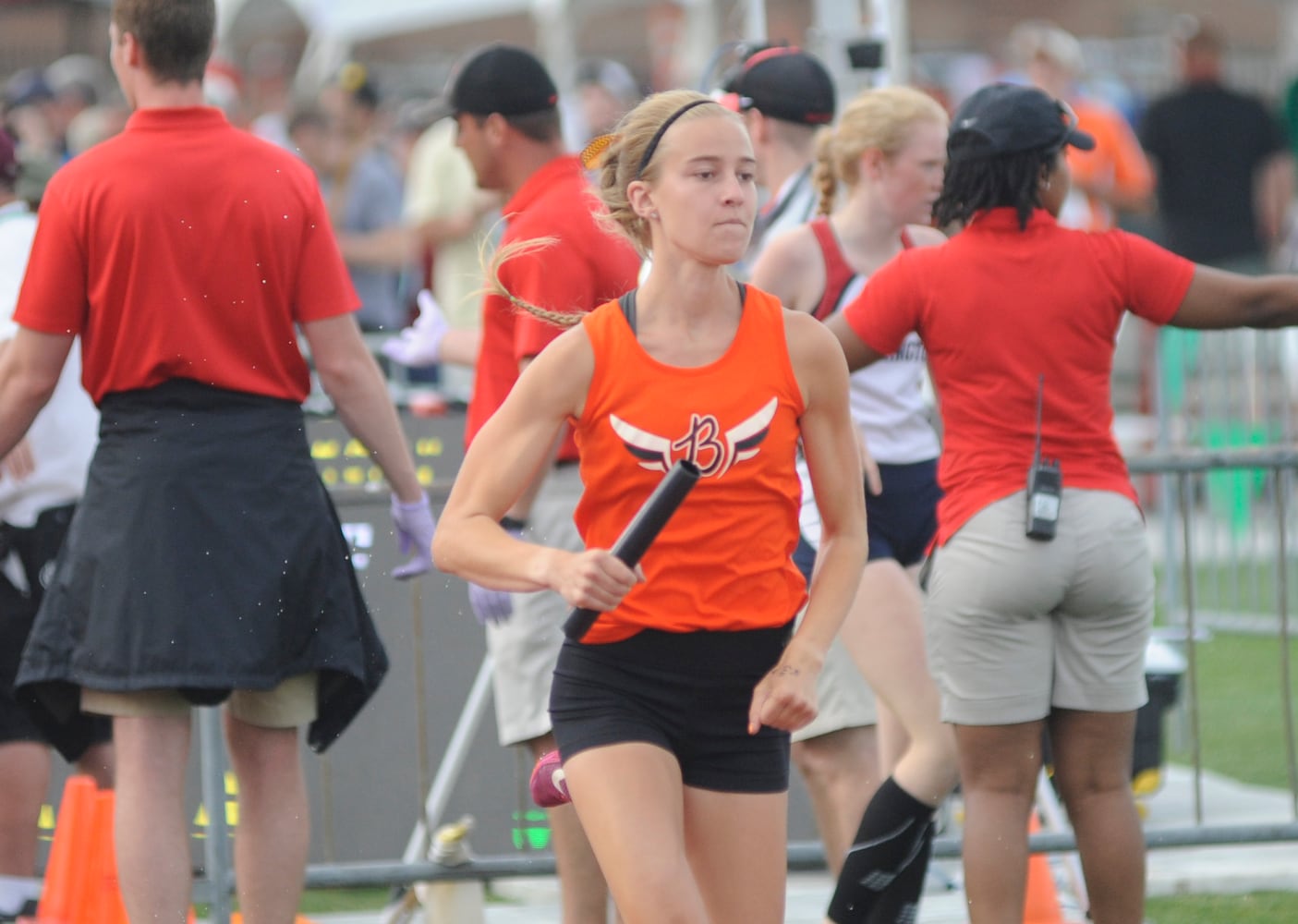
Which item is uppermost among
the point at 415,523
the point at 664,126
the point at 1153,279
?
the point at 664,126

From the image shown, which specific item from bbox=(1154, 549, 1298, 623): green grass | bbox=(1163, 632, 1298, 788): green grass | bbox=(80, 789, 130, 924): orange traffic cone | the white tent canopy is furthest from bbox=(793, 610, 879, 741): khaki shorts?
the white tent canopy

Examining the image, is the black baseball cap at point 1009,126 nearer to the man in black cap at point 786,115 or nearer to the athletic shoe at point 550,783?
Result: the man in black cap at point 786,115

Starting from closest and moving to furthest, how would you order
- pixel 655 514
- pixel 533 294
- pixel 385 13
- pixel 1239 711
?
pixel 655 514 < pixel 533 294 < pixel 1239 711 < pixel 385 13

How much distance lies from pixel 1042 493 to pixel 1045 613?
27 cm

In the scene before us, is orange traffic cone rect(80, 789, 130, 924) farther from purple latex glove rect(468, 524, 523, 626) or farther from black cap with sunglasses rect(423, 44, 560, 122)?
black cap with sunglasses rect(423, 44, 560, 122)

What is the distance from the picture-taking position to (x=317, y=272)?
15.1ft

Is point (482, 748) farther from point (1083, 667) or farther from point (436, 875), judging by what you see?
point (1083, 667)

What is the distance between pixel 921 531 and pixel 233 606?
1.78 meters

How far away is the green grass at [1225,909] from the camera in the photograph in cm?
584

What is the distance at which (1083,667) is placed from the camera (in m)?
4.48

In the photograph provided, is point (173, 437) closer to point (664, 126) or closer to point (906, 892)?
point (664, 126)

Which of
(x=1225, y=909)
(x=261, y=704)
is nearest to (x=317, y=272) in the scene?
(x=261, y=704)

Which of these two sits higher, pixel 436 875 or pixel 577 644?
pixel 577 644

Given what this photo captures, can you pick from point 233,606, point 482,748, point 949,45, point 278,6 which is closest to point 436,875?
point 482,748
